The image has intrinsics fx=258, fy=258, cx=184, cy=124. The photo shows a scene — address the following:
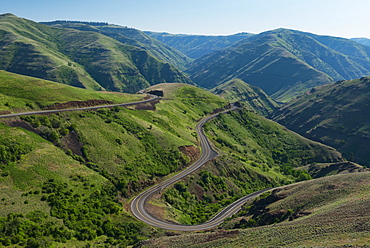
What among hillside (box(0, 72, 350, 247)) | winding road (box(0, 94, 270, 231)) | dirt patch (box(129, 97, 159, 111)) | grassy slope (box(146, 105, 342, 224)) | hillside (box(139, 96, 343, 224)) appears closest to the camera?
hillside (box(0, 72, 350, 247))

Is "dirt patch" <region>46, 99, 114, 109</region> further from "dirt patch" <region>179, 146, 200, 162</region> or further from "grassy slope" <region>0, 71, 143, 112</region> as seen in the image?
"dirt patch" <region>179, 146, 200, 162</region>

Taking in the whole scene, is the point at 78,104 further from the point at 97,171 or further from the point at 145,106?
the point at 97,171

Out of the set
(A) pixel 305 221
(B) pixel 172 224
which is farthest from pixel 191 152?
(A) pixel 305 221

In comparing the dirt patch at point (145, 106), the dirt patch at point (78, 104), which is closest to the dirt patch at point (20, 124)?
the dirt patch at point (78, 104)

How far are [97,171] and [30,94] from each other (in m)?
44.9

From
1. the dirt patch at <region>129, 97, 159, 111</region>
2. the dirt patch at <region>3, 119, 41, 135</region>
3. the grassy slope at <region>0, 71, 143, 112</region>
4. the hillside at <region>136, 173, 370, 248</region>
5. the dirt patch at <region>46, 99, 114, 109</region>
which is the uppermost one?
the grassy slope at <region>0, 71, 143, 112</region>

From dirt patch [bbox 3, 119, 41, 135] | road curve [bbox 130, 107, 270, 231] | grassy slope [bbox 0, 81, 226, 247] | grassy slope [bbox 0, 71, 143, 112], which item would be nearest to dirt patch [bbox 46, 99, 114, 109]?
grassy slope [bbox 0, 71, 143, 112]

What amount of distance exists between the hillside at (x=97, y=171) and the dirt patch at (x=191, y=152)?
1.84 feet

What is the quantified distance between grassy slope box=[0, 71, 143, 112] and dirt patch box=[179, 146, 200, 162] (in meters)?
46.6

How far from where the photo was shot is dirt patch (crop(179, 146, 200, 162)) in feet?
346

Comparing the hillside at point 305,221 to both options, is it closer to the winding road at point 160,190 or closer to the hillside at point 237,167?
the winding road at point 160,190

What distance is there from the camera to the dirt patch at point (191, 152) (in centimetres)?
10556

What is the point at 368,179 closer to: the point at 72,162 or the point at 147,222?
the point at 147,222

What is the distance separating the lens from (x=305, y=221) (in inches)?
1810
